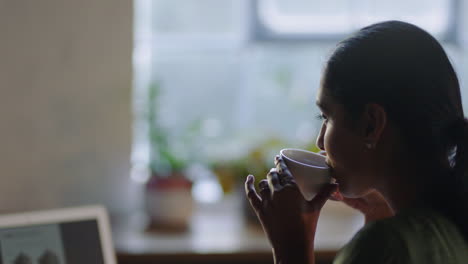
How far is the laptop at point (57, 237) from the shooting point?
1191 millimetres

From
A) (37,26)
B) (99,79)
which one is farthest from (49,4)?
(99,79)

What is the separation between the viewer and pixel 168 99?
7.69ft

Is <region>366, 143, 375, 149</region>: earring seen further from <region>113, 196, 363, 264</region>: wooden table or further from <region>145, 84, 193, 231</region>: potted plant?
<region>145, 84, 193, 231</region>: potted plant

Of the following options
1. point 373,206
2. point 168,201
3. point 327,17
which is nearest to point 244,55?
point 327,17

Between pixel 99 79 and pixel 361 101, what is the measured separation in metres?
1.28

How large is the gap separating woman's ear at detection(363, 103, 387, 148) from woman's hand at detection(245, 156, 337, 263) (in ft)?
0.35

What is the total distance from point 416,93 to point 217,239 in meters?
1.06

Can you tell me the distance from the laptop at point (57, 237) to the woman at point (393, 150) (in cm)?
43

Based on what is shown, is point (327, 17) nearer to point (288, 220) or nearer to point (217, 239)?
point (217, 239)

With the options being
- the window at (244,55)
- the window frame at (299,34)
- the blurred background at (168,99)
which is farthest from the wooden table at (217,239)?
the window frame at (299,34)

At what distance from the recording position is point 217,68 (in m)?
2.37

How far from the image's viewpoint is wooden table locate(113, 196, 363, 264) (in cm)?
172

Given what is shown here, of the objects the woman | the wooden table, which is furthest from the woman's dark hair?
the wooden table

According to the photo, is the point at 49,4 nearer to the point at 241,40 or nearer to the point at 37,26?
the point at 37,26
